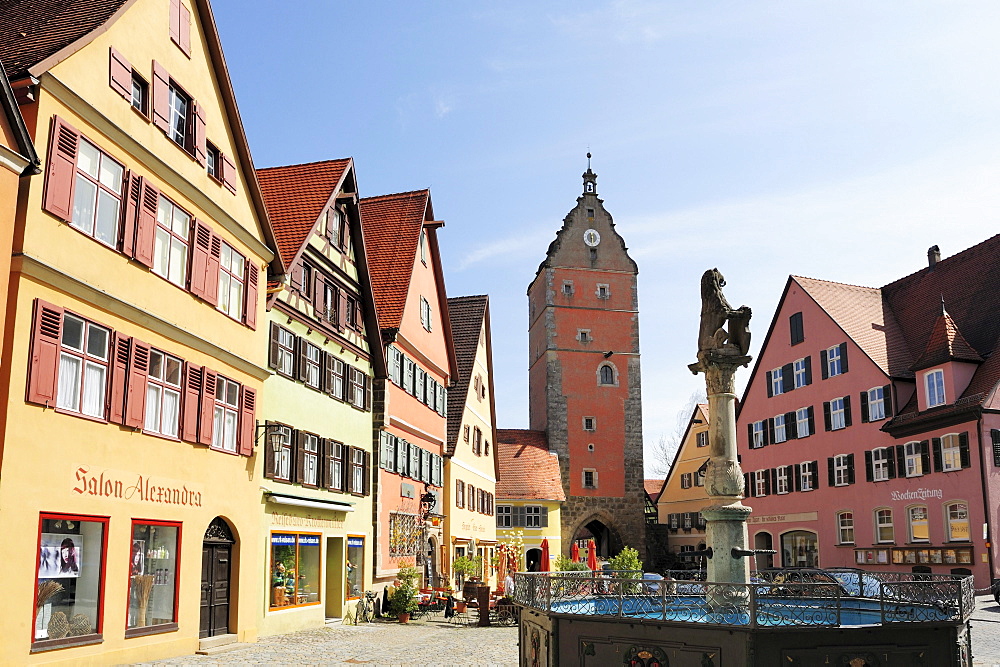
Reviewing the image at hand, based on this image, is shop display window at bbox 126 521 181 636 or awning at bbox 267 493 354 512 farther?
awning at bbox 267 493 354 512

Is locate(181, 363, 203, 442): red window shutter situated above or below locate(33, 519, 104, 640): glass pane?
above

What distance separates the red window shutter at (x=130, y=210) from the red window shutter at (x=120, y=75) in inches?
50.8

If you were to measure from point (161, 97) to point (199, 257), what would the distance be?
116 inches

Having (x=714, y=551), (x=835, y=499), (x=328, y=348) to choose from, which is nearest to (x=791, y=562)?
(x=835, y=499)

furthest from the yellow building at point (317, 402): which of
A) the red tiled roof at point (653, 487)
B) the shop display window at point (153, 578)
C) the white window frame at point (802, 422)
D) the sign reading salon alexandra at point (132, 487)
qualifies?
the red tiled roof at point (653, 487)

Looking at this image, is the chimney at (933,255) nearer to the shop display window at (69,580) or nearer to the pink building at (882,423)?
the pink building at (882,423)

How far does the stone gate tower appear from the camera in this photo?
61375mm

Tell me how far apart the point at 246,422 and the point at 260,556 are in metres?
2.90

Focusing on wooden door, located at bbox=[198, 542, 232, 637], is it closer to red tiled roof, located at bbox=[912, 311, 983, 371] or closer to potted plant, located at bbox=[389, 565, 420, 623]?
potted plant, located at bbox=[389, 565, 420, 623]

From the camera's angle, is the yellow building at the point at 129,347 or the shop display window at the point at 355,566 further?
the shop display window at the point at 355,566

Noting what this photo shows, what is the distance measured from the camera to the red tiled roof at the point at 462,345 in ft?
124

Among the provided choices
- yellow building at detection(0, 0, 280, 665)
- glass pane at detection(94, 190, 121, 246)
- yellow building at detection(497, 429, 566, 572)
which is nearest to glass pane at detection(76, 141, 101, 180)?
yellow building at detection(0, 0, 280, 665)

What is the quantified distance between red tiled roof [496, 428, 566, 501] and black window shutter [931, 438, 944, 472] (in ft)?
79.2

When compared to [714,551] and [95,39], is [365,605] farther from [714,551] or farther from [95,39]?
[95,39]
